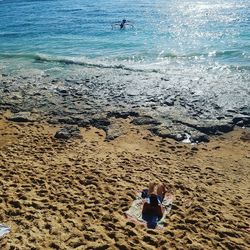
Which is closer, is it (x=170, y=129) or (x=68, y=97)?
(x=170, y=129)

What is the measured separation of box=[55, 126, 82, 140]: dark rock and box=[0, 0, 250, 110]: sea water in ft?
20.8

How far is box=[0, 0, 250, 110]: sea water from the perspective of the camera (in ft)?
79.6

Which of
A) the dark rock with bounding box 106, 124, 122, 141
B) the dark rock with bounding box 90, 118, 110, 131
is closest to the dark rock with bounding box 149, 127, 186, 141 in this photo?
the dark rock with bounding box 106, 124, 122, 141

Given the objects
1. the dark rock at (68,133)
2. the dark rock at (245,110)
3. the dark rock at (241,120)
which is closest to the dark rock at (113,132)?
the dark rock at (68,133)

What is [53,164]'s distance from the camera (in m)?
13.5

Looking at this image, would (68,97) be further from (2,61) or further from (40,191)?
(2,61)

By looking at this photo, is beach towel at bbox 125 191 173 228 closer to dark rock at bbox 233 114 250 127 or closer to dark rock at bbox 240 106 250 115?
dark rock at bbox 233 114 250 127

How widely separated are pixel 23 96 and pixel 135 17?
3167cm

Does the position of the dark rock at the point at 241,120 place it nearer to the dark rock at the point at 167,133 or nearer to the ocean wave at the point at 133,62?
the dark rock at the point at 167,133

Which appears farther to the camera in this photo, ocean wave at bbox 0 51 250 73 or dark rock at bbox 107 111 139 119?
ocean wave at bbox 0 51 250 73

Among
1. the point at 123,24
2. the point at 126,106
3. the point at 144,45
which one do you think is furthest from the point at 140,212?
the point at 123,24

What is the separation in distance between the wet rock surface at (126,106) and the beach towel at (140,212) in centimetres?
521

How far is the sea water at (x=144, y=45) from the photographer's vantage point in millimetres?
24266

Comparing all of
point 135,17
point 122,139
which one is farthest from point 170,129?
point 135,17
